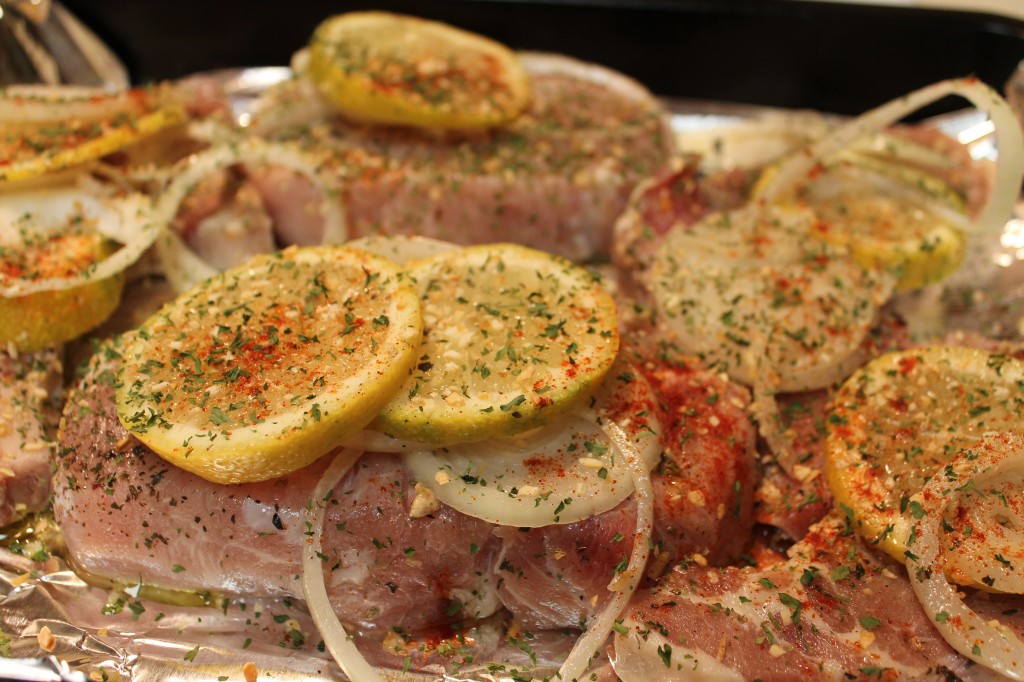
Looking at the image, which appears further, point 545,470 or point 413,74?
point 413,74

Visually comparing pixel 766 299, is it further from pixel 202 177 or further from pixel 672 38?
pixel 672 38

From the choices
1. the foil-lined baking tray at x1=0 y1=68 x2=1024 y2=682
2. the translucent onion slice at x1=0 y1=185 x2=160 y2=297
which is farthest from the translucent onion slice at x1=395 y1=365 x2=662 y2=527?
the translucent onion slice at x1=0 y1=185 x2=160 y2=297

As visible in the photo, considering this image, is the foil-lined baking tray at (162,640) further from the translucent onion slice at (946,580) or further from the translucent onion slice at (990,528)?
the translucent onion slice at (990,528)

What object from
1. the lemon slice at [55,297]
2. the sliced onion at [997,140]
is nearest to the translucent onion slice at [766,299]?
the sliced onion at [997,140]

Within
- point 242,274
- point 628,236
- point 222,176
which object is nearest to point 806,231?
point 628,236

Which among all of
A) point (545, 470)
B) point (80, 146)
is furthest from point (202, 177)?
point (545, 470)

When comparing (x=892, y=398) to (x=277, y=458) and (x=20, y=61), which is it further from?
(x=20, y=61)
